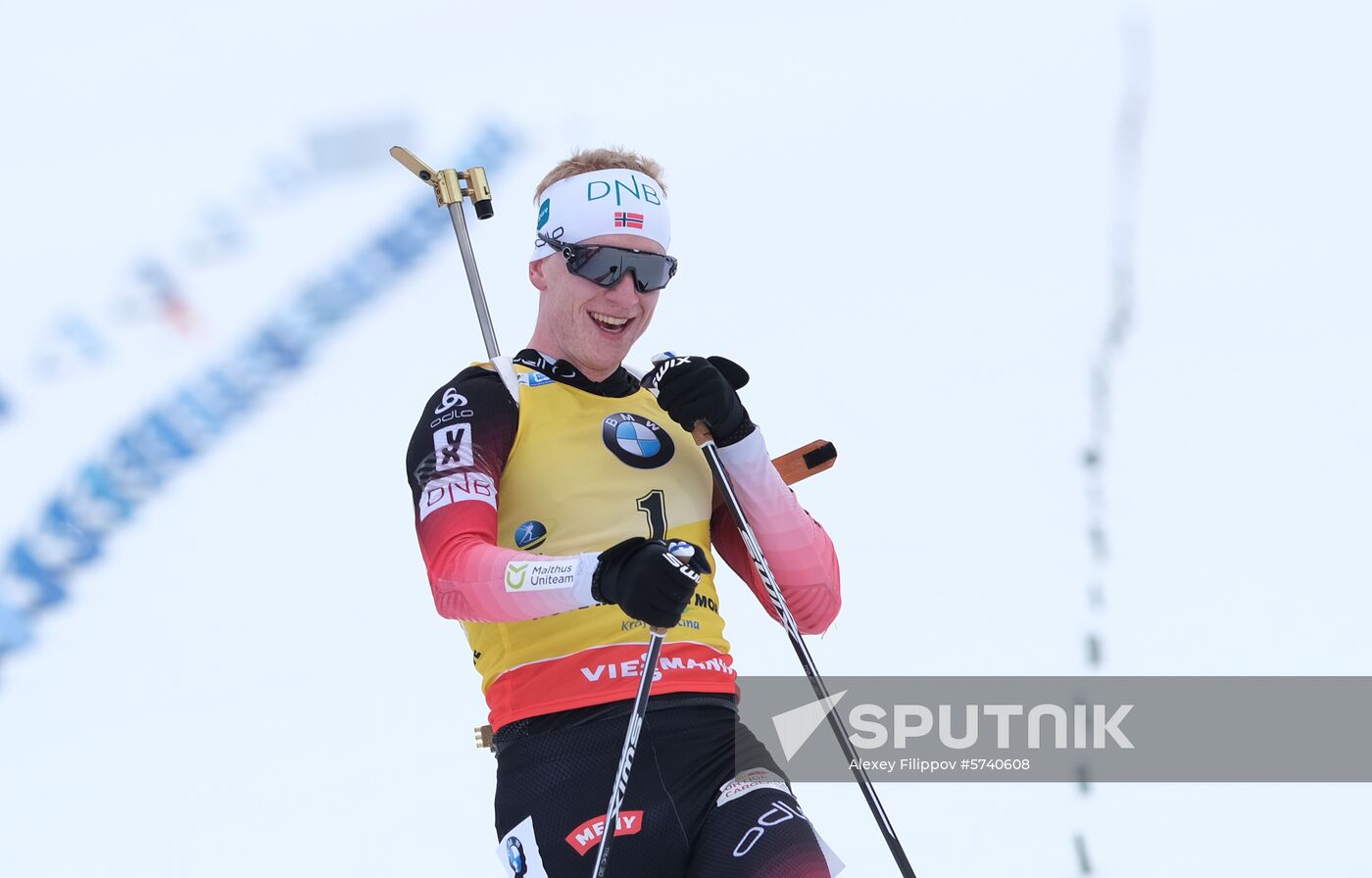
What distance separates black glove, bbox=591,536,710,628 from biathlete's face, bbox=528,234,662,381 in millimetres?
548

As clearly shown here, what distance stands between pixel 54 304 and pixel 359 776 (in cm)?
294

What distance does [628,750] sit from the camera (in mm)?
2240

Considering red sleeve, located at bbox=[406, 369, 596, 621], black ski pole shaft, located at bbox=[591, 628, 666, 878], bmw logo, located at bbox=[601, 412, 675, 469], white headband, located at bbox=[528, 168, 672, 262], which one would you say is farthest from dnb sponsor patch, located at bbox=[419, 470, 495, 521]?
white headband, located at bbox=[528, 168, 672, 262]

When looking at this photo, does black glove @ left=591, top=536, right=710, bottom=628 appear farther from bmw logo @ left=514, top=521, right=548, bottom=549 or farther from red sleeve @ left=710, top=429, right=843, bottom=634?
red sleeve @ left=710, top=429, right=843, bottom=634

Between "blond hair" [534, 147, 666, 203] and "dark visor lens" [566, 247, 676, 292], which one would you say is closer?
"dark visor lens" [566, 247, 676, 292]

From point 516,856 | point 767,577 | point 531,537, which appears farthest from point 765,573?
point 516,856

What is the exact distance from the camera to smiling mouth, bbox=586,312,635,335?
2631 mm

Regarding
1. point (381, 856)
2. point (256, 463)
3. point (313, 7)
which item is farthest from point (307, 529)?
point (313, 7)

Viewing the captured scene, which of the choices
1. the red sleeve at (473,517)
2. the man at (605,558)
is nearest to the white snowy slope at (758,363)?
the man at (605,558)

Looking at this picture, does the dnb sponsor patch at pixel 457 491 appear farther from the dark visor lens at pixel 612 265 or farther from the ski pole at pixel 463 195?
the ski pole at pixel 463 195

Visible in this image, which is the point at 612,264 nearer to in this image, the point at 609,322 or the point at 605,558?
the point at 609,322

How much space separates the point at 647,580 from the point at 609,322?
677mm

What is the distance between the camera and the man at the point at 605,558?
2.25m

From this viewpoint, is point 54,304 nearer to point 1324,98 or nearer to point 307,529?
point 307,529
